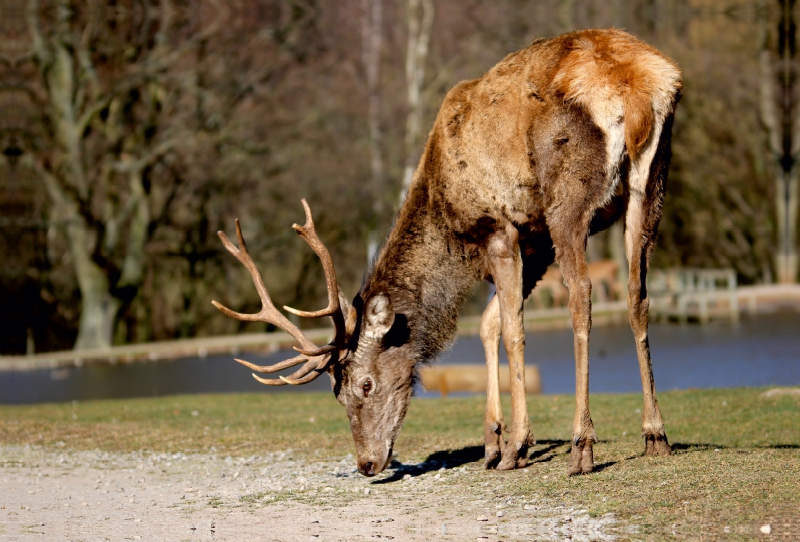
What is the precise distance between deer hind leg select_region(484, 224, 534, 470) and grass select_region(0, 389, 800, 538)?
0.60 ft

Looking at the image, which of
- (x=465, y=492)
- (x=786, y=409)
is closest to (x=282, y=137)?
(x=786, y=409)

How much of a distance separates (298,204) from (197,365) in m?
9.39

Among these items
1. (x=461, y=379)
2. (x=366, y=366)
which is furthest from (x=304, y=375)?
(x=461, y=379)

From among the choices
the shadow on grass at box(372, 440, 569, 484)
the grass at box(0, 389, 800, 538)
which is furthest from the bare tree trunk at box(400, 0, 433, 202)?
the shadow on grass at box(372, 440, 569, 484)

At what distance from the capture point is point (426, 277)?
8.03 m

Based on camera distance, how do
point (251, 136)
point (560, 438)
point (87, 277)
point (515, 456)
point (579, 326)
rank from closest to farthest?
point (579, 326) → point (515, 456) → point (560, 438) → point (87, 277) → point (251, 136)

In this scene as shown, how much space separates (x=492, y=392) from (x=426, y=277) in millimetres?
942

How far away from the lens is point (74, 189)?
26.3 metres

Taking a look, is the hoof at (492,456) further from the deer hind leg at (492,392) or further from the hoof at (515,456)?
the hoof at (515,456)

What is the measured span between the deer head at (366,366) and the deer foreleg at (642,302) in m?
1.60

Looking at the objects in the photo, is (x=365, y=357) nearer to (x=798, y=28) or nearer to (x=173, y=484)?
(x=173, y=484)

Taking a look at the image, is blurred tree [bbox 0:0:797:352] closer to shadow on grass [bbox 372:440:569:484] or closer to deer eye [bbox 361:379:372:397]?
shadow on grass [bbox 372:440:569:484]

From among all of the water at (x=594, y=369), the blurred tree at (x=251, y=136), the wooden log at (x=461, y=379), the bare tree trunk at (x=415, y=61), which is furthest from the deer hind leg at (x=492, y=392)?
the bare tree trunk at (x=415, y=61)

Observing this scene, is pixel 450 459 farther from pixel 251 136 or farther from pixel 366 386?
pixel 251 136
